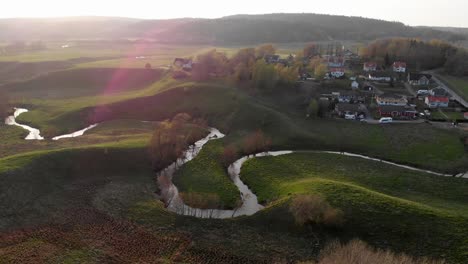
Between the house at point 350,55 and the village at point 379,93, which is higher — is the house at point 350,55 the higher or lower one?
the higher one

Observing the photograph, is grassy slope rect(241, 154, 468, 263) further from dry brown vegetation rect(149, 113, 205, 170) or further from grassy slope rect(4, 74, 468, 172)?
dry brown vegetation rect(149, 113, 205, 170)

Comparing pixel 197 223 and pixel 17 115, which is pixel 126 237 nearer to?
pixel 197 223

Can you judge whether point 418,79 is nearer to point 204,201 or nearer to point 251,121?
point 251,121

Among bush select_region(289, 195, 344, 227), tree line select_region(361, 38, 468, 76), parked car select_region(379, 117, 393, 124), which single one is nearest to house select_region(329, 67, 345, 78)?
tree line select_region(361, 38, 468, 76)

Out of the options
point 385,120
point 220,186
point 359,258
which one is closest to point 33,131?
point 220,186

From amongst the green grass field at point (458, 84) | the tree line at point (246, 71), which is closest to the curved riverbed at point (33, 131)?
the tree line at point (246, 71)

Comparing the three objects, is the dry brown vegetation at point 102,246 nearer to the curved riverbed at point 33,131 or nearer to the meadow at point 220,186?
the meadow at point 220,186

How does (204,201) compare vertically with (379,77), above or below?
below
